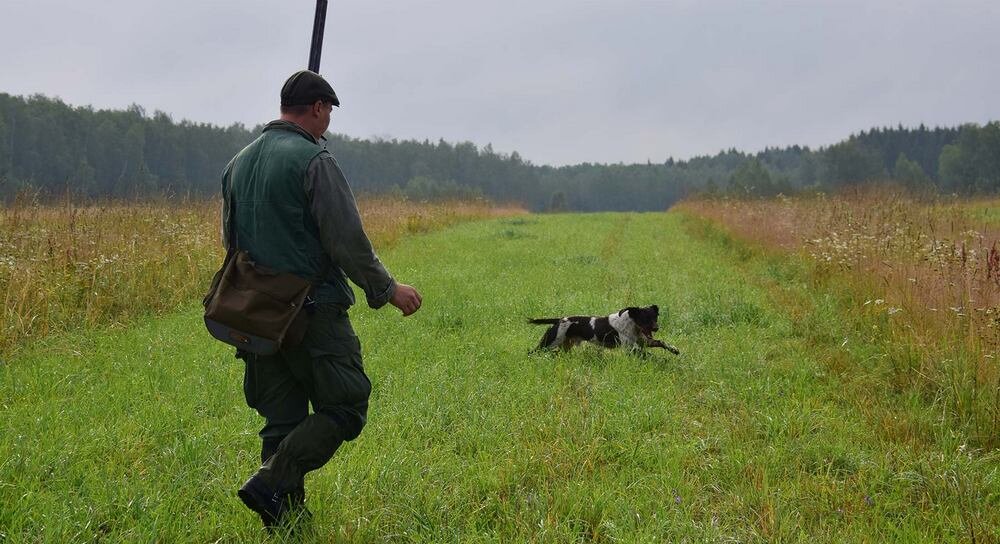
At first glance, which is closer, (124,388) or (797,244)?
(124,388)

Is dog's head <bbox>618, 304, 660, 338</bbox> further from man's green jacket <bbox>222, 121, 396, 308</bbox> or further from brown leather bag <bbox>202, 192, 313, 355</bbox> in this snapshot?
brown leather bag <bbox>202, 192, 313, 355</bbox>

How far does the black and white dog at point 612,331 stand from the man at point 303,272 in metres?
3.56

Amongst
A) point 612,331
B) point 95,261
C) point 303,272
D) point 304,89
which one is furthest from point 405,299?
point 95,261

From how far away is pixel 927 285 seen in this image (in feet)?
20.9

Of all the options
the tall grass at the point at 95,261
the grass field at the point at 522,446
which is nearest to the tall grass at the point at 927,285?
the grass field at the point at 522,446

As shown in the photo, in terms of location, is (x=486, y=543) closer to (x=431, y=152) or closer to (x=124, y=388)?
(x=124, y=388)

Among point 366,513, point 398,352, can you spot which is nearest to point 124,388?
point 398,352

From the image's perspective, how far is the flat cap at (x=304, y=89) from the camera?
303 cm

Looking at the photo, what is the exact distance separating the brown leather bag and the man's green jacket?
0.08m

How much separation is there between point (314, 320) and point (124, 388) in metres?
3.06

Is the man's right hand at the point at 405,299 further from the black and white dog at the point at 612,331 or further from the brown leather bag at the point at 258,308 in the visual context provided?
the black and white dog at the point at 612,331

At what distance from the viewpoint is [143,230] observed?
10336 mm

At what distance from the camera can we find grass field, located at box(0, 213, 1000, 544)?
125 inches

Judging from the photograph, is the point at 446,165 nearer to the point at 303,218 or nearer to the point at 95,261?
the point at 95,261
